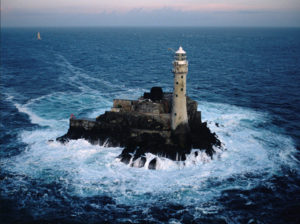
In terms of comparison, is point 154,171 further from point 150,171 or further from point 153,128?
point 153,128

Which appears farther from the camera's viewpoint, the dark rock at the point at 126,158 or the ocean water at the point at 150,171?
the dark rock at the point at 126,158

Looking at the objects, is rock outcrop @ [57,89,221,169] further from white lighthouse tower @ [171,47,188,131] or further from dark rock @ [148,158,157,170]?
white lighthouse tower @ [171,47,188,131]

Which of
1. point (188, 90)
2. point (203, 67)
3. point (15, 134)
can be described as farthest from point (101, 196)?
point (203, 67)

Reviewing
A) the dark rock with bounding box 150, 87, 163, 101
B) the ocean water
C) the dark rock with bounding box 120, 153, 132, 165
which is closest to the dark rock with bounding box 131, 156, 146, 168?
the ocean water

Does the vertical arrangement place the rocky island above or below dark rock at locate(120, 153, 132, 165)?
above

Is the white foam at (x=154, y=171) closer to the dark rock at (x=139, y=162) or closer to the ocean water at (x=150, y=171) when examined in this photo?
the ocean water at (x=150, y=171)

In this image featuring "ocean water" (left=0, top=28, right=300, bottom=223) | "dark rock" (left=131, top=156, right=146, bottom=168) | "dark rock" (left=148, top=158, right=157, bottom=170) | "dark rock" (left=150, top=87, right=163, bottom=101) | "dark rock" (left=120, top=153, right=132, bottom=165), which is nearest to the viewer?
"ocean water" (left=0, top=28, right=300, bottom=223)

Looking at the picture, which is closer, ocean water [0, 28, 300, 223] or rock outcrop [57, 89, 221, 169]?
ocean water [0, 28, 300, 223]

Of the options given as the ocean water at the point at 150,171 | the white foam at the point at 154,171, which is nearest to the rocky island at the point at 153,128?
the white foam at the point at 154,171
